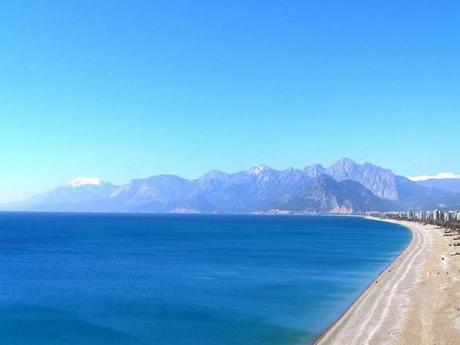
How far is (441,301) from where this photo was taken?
51.7 m

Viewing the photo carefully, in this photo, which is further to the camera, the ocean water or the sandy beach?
the ocean water

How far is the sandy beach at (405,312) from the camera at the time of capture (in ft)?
128

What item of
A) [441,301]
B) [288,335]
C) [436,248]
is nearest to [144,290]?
[288,335]

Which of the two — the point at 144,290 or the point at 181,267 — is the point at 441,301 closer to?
the point at 144,290

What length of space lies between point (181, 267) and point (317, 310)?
39.3 metres

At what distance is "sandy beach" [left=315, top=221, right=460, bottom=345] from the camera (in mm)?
38906

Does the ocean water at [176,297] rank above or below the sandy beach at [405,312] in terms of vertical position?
below

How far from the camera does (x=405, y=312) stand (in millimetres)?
47844

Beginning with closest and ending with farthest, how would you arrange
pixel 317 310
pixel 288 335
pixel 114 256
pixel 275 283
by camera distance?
1. pixel 288 335
2. pixel 317 310
3. pixel 275 283
4. pixel 114 256

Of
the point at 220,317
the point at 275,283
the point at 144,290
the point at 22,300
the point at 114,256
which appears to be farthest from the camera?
the point at 114,256

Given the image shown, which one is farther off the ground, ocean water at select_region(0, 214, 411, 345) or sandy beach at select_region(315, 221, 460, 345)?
sandy beach at select_region(315, 221, 460, 345)

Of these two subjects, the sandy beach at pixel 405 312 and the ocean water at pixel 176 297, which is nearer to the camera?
the sandy beach at pixel 405 312

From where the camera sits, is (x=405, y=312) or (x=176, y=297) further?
(x=176, y=297)

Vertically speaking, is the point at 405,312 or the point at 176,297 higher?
the point at 405,312
